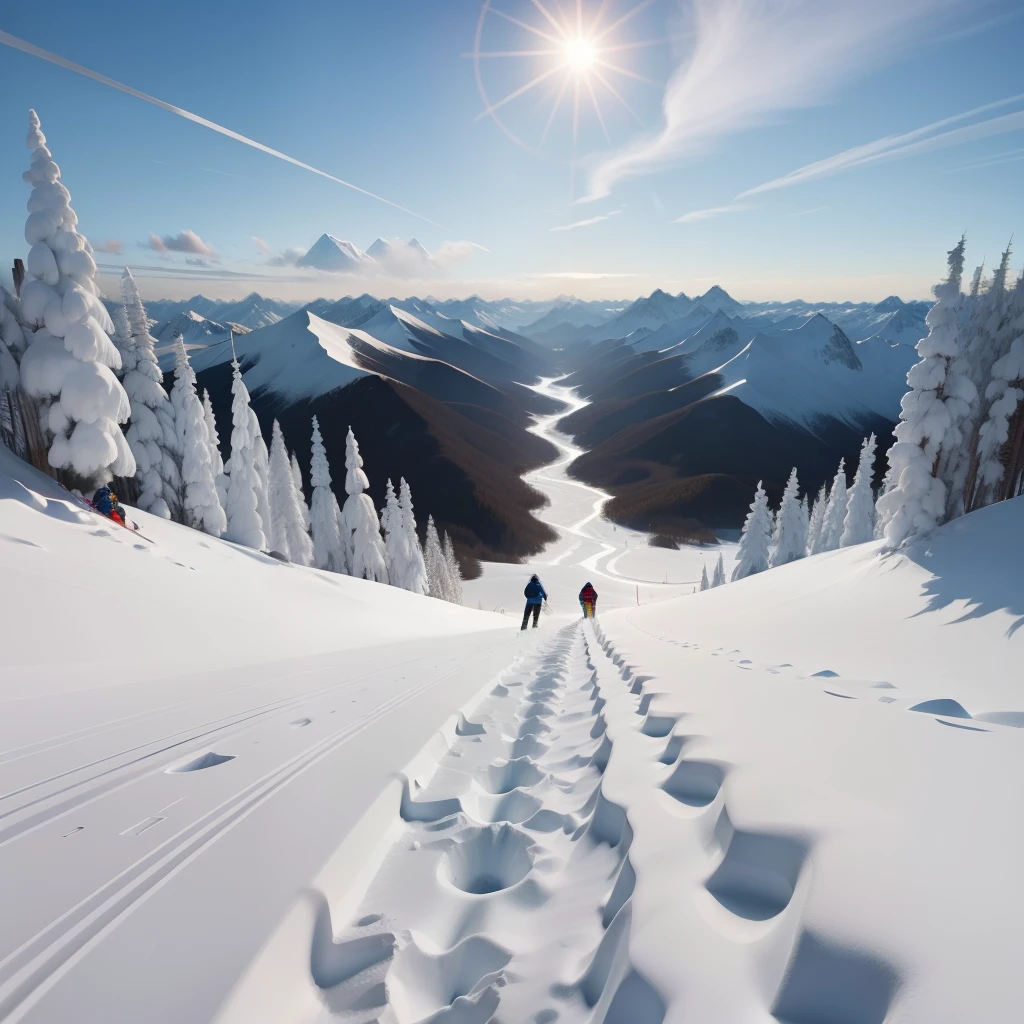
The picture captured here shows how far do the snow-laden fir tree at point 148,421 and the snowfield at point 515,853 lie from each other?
2175 centimetres

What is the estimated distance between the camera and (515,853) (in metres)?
2.54

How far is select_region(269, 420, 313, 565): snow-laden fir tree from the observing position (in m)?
37.3

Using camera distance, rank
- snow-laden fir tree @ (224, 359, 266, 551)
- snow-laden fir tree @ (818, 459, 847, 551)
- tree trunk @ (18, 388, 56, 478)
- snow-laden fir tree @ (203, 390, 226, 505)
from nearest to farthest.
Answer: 1. tree trunk @ (18, 388, 56, 478)
2. snow-laden fir tree @ (203, 390, 226, 505)
3. snow-laden fir tree @ (224, 359, 266, 551)
4. snow-laden fir tree @ (818, 459, 847, 551)

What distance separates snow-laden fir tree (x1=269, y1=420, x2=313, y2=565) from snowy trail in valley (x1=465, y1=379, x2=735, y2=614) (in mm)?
26977

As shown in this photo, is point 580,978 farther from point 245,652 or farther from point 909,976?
point 245,652

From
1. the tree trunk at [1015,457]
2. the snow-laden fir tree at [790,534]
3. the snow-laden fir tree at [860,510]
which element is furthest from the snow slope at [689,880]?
the snow-laden fir tree at [790,534]

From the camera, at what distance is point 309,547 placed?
3853cm

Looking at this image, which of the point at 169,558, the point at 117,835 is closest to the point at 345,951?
the point at 117,835

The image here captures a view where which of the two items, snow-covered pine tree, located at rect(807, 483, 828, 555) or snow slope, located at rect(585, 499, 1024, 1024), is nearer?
snow slope, located at rect(585, 499, 1024, 1024)

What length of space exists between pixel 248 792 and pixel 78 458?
18854 mm

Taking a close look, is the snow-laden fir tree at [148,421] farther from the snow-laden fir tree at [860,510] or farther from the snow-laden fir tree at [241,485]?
the snow-laden fir tree at [860,510]

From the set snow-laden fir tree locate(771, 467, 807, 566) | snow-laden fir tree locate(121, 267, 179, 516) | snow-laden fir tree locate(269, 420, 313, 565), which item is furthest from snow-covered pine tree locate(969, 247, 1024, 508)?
snow-laden fir tree locate(269, 420, 313, 565)

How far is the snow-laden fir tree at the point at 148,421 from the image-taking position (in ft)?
79.6

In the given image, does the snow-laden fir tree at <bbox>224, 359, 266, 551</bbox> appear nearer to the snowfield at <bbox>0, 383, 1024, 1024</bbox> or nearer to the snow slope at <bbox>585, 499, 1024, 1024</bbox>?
the snowfield at <bbox>0, 383, 1024, 1024</bbox>
